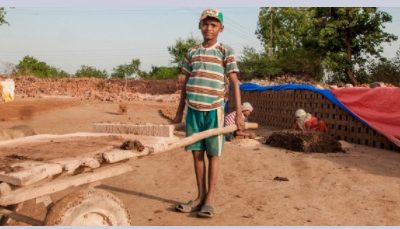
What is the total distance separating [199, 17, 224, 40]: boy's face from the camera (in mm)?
3736

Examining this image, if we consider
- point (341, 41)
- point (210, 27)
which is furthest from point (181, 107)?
point (341, 41)

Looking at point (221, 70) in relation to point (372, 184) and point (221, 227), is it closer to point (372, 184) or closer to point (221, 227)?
point (221, 227)

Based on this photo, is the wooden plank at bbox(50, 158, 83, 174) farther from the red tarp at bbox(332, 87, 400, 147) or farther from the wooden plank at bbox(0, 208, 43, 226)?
the red tarp at bbox(332, 87, 400, 147)

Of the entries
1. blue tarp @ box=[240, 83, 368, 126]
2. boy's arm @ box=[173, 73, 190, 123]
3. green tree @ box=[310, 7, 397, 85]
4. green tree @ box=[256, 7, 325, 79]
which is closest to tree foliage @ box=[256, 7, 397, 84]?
green tree @ box=[310, 7, 397, 85]

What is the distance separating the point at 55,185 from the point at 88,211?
23 cm

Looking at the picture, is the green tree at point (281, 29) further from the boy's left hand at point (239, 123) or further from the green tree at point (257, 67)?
the boy's left hand at point (239, 123)

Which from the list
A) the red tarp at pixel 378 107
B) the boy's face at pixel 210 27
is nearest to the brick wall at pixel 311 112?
the red tarp at pixel 378 107

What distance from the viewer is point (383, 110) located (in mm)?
7680

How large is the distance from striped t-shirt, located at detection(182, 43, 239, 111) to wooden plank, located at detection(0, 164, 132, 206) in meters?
1.08

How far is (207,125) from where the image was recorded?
3830 mm

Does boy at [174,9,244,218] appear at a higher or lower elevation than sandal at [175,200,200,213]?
higher

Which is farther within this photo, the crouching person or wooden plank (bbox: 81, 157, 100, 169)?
the crouching person

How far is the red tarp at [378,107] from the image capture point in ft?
24.3

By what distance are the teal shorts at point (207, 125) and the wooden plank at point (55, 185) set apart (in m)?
1.01
